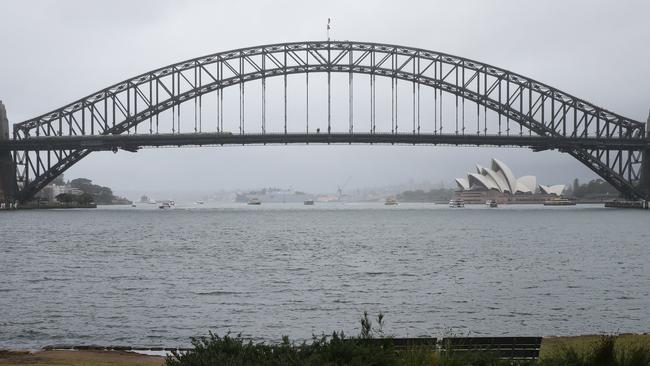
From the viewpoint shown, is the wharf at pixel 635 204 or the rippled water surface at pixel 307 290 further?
the wharf at pixel 635 204

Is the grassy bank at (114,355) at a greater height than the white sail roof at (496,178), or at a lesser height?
lesser

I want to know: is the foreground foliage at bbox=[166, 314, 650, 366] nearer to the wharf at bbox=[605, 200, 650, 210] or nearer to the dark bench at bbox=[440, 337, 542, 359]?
the dark bench at bbox=[440, 337, 542, 359]

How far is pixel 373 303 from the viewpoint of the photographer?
72.0 ft

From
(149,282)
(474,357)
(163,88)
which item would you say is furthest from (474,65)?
(474,357)

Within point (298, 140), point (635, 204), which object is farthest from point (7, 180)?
point (635, 204)

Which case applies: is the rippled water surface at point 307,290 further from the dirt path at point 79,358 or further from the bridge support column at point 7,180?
the bridge support column at point 7,180

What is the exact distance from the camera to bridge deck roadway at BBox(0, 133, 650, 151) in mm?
94062

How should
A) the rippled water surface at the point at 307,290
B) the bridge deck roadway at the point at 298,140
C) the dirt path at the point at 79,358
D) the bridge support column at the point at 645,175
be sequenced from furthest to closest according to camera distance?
the bridge support column at the point at 645,175
the bridge deck roadway at the point at 298,140
the rippled water surface at the point at 307,290
the dirt path at the point at 79,358

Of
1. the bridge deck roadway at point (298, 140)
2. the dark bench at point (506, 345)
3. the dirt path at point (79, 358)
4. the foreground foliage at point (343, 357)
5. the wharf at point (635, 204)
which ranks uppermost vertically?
the bridge deck roadway at point (298, 140)

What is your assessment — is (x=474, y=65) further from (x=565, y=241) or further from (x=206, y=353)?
(x=206, y=353)

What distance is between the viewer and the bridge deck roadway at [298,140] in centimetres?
9406

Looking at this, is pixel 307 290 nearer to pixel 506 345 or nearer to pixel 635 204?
pixel 506 345

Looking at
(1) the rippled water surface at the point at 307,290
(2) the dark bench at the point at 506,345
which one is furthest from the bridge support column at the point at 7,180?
(2) the dark bench at the point at 506,345

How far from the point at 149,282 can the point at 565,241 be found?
33.4m
